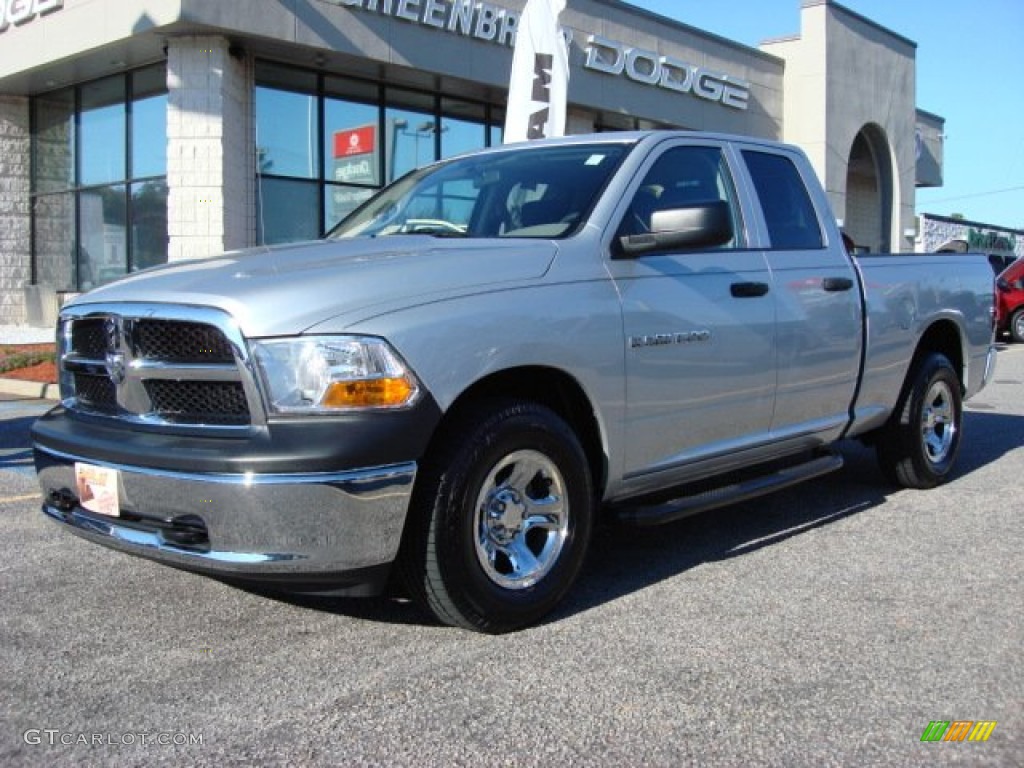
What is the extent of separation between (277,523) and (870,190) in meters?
33.0

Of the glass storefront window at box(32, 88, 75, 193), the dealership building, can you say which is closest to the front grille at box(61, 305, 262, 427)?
the dealership building

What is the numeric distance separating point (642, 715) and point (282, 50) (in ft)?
46.3

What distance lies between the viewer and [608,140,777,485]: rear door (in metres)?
4.05

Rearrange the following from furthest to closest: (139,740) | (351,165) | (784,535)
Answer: (351,165) → (784,535) → (139,740)

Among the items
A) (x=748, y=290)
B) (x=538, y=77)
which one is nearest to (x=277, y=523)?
(x=748, y=290)

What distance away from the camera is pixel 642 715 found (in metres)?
2.97

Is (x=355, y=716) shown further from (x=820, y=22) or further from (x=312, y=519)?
(x=820, y=22)

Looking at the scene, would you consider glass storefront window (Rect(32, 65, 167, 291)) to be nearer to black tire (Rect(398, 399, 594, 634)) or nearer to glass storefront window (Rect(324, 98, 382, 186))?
glass storefront window (Rect(324, 98, 382, 186))

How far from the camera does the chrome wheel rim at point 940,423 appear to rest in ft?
20.6

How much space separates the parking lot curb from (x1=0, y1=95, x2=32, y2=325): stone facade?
720 centimetres

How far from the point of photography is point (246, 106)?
50.0ft

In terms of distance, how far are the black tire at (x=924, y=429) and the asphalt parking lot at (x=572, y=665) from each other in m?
1.05

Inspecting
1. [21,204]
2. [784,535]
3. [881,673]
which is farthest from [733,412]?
[21,204]

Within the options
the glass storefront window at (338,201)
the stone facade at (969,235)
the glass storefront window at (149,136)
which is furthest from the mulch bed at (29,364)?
the stone facade at (969,235)
